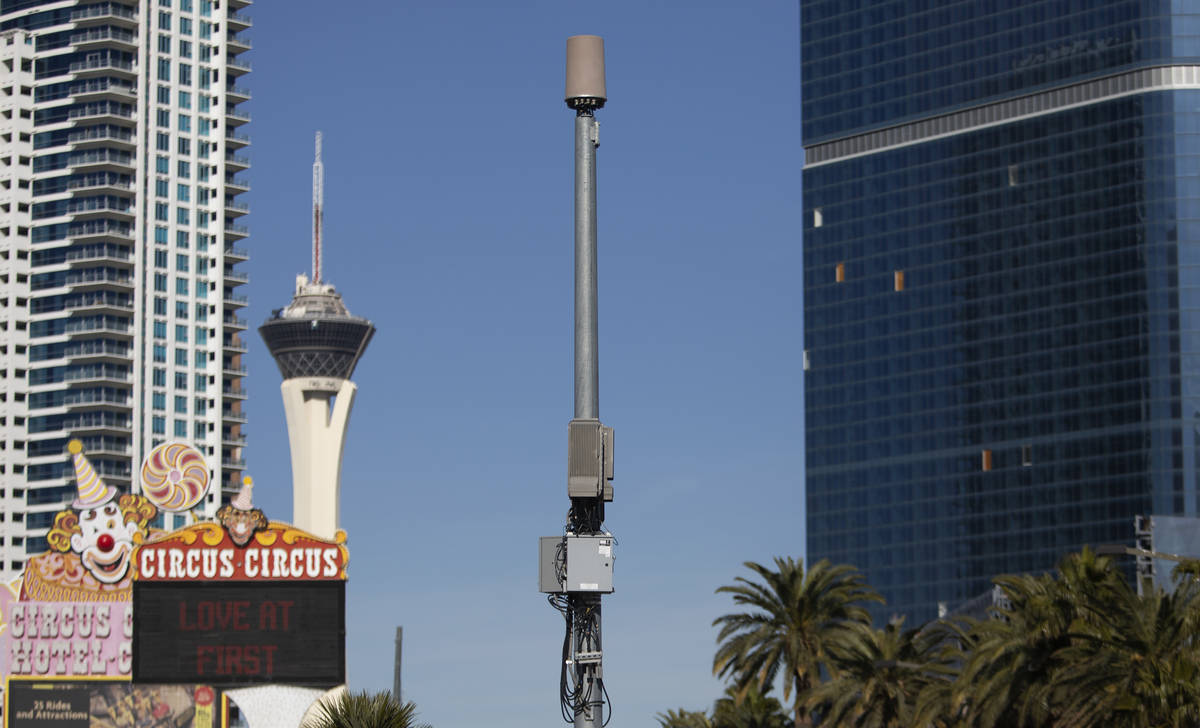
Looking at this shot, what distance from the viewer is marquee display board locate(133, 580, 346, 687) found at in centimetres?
11869

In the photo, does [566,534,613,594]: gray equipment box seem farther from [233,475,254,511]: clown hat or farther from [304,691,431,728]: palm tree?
[233,475,254,511]: clown hat

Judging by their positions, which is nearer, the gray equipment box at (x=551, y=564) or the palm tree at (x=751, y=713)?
the gray equipment box at (x=551, y=564)

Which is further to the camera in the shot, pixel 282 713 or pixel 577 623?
pixel 282 713

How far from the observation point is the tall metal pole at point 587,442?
107ft

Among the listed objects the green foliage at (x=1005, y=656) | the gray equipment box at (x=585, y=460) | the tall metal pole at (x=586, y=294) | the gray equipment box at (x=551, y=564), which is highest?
the tall metal pole at (x=586, y=294)

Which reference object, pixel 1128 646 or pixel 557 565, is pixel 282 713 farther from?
pixel 557 565

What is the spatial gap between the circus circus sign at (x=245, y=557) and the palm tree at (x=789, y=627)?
32424 mm

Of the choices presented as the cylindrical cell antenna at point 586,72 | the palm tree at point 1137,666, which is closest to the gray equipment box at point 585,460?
the cylindrical cell antenna at point 586,72

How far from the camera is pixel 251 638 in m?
119

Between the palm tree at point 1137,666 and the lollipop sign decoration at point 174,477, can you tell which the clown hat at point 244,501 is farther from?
the palm tree at point 1137,666

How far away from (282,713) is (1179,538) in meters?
62.6

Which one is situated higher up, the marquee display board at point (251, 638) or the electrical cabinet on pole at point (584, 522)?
the electrical cabinet on pole at point (584, 522)

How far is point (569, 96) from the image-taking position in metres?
34.2

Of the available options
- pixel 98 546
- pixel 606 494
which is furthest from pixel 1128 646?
pixel 98 546
